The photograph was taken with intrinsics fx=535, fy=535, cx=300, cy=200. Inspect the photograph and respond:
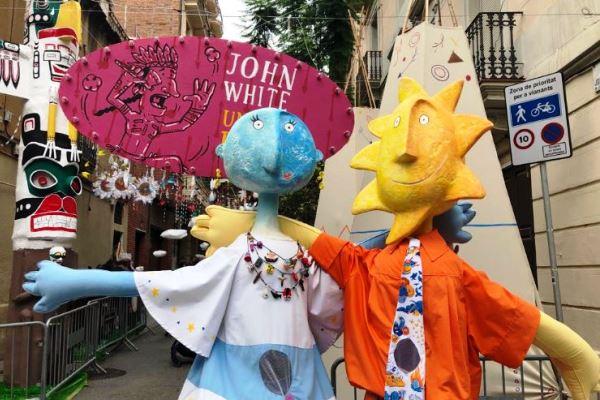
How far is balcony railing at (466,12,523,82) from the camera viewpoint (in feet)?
25.3

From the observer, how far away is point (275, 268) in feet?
8.18

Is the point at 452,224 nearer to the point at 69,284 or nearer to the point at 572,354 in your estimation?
the point at 572,354

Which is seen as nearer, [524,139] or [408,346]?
[408,346]

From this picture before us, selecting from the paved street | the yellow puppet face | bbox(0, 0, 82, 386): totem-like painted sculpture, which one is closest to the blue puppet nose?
the yellow puppet face

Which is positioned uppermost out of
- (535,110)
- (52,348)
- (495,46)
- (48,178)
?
(495,46)

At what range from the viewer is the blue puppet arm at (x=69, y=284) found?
91.4 inches

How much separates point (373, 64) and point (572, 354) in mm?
14550

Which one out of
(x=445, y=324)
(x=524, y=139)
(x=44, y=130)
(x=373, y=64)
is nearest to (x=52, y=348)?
(x=44, y=130)

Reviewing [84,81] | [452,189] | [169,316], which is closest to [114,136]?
[84,81]

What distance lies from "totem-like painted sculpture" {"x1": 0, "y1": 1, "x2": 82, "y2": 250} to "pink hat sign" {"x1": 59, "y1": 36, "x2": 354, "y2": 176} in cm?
306

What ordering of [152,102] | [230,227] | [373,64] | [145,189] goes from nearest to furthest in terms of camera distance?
[230,227]
[152,102]
[145,189]
[373,64]

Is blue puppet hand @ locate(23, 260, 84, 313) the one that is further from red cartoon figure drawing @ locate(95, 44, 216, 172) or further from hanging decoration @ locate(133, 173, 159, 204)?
hanging decoration @ locate(133, 173, 159, 204)

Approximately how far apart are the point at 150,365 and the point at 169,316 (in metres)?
5.93

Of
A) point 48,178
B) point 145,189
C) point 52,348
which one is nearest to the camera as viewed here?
point 48,178
